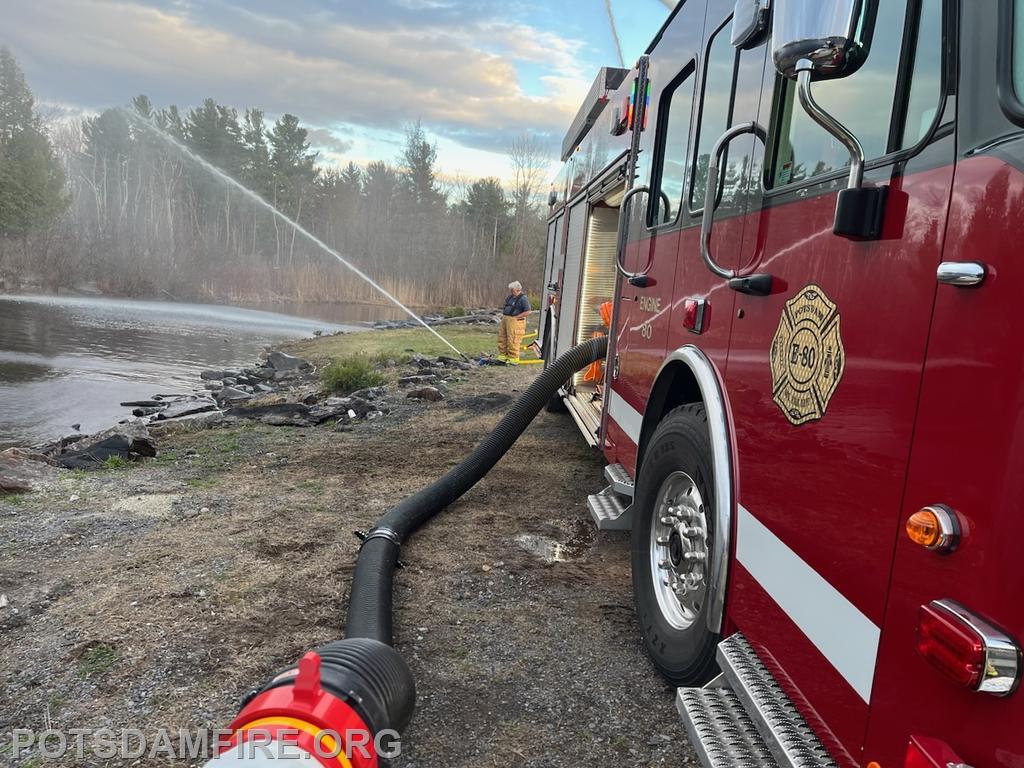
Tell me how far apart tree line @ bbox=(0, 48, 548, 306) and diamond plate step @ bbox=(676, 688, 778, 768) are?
117 ft

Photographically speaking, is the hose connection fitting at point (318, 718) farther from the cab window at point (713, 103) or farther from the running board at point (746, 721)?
the cab window at point (713, 103)

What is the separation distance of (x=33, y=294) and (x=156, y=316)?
395 inches

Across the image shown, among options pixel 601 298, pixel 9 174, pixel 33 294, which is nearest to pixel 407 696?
pixel 601 298

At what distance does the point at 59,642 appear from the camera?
10.5 feet

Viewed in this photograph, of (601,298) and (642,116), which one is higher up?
(642,116)

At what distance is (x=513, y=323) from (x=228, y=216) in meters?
45.9

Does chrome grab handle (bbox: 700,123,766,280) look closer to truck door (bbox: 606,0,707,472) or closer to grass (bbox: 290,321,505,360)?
truck door (bbox: 606,0,707,472)

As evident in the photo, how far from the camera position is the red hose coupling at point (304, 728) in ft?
4.84

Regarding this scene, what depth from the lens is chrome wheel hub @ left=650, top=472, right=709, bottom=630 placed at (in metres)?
2.85

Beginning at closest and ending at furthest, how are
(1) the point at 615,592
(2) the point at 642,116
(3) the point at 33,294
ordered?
(1) the point at 615,592 → (2) the point at 642,116 → (3) the point at 33,294

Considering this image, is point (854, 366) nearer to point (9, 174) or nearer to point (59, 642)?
point (59, 642)

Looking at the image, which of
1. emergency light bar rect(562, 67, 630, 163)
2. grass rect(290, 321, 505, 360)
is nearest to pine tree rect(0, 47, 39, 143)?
grass rect(290, 321, 505, 360)

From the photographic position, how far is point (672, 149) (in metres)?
3.85

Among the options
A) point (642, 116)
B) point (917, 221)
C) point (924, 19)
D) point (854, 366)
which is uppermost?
point (642, 116)
